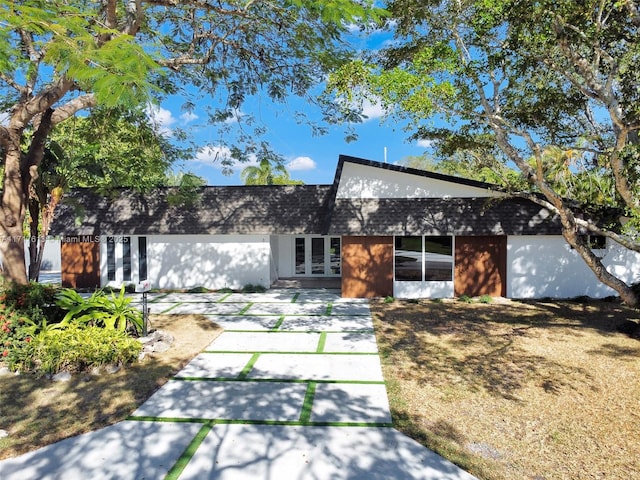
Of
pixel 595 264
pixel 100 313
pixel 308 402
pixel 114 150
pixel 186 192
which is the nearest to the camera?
pixel 308 402

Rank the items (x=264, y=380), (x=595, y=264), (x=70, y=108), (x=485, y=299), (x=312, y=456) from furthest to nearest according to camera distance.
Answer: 1. (x=485, y=299)
2. (x=595, y=264)
3. (x=70, y=108)
4. (x=264, y=380)
5. (x=312, y=456)

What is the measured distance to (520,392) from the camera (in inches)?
265

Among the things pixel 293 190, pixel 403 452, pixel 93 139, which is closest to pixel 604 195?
pixel 293 190

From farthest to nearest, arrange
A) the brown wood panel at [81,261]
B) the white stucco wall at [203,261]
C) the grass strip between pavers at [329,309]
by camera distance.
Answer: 1. the brown wood panel at [81,261]
2. the white stucco wall at [203,261]
3. the grass strip between pavers at [329,309]

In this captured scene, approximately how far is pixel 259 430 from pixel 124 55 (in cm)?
558

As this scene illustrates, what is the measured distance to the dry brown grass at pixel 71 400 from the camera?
549 centimetres

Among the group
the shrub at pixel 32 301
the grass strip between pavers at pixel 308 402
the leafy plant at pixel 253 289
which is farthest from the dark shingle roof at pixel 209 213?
the grass strip between pavers at pixel 308 402

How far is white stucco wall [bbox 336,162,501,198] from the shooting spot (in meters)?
15.0

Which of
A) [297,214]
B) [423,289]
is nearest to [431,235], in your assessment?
[423,289]

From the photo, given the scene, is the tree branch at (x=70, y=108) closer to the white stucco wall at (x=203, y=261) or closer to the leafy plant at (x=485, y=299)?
the white stucco wall at (x=203, y=261)

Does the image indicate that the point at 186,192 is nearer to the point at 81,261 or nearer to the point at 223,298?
the point at 223,298

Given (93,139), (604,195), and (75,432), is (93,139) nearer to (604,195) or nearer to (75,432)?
(75,432)

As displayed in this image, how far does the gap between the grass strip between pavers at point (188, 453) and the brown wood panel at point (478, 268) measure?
11.7 m

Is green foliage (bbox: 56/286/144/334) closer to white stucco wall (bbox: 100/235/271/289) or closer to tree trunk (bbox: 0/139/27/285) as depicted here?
tree trunk (bbox: 0/139/27/285)
